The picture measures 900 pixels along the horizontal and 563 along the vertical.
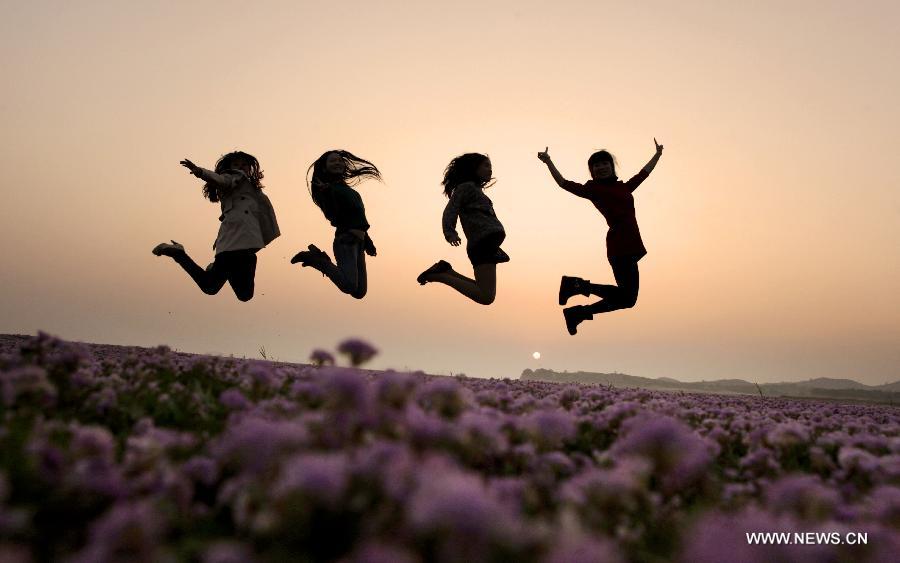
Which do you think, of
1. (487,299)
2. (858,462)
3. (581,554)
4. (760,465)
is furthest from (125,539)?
(487,299)

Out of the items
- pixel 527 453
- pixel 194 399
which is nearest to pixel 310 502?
pixel 527 453

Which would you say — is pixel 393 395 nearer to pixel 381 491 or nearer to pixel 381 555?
pixel 381 491

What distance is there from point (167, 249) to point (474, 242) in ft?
21.6

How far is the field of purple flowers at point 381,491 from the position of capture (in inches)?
54.6

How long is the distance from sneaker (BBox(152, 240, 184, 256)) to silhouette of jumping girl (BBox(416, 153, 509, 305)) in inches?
205

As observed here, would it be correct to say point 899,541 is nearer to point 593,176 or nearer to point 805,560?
point 805,560

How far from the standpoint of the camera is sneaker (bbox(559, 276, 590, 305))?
1186cm

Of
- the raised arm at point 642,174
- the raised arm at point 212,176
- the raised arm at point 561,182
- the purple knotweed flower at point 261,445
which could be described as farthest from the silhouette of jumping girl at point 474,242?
the purple knotweed flower at point 261,445

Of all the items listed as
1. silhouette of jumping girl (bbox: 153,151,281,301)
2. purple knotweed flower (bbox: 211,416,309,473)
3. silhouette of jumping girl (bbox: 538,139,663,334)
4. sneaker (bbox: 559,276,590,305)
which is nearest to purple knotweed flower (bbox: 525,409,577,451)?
purple knotweed flower (bbox: 211,416,309,473)

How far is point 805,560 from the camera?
1.45m

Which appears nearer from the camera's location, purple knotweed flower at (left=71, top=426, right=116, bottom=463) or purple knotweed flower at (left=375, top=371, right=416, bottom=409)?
purple knotweed flower at (left=71, top=426, right=116, bottom=463)

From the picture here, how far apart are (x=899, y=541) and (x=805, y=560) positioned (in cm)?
44

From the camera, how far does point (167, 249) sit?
37.2 ft

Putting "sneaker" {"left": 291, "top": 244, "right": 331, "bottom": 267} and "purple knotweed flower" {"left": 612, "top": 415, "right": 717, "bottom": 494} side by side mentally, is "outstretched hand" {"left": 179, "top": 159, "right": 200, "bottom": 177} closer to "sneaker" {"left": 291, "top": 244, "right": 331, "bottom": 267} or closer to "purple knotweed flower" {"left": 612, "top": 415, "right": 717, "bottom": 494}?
"sneaker" {"left": 291, "top": 244, "right": 331, "bottom": 267}
